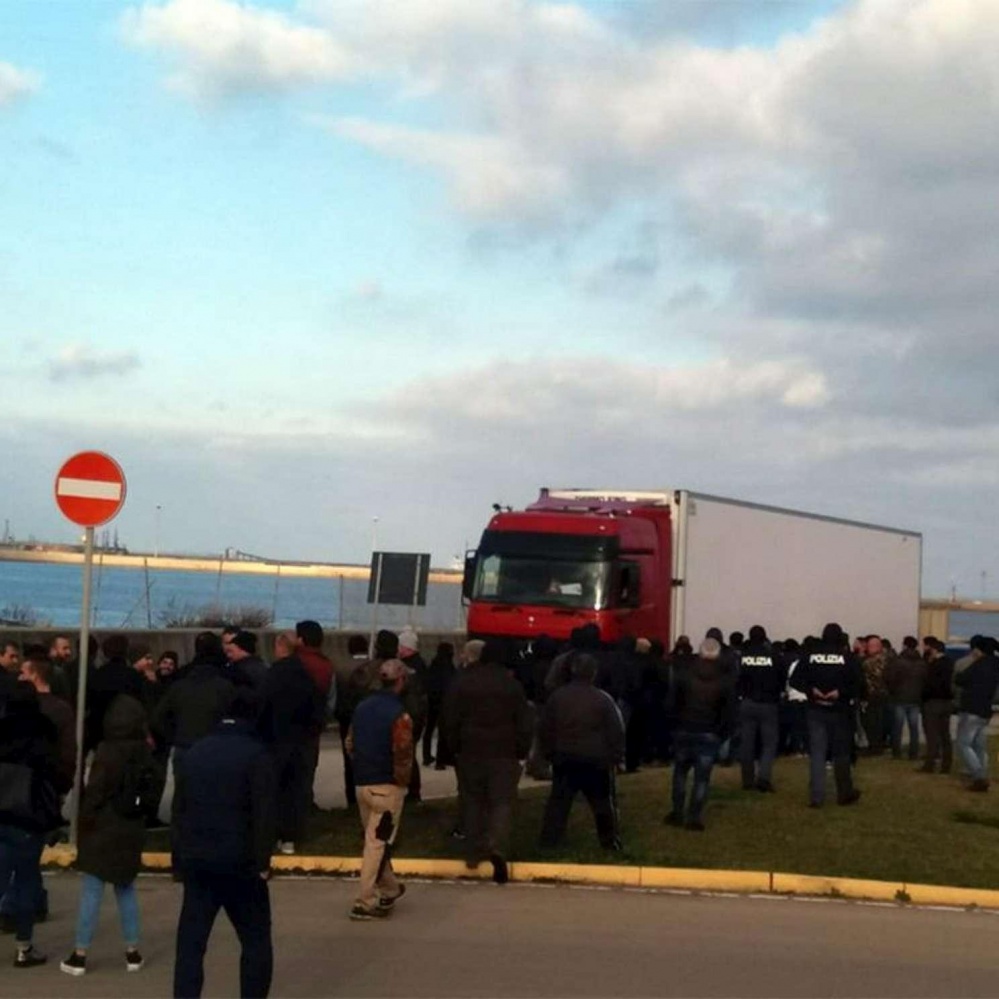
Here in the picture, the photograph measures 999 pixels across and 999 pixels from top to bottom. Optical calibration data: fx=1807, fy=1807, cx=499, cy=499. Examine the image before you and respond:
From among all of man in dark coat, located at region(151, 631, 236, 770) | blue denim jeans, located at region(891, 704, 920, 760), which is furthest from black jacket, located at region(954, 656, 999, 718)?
man in dark coat, located at region(151, 631, 236, 770)

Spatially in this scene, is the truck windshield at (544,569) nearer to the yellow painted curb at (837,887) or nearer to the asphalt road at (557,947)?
the yellow painted curb at (837,887)

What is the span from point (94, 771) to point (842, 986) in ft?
14.5

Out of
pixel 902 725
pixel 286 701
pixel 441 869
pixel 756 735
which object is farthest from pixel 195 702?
pixel 902 725

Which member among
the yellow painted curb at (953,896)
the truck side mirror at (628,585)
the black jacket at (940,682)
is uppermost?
the truck side mirror at (628,585)

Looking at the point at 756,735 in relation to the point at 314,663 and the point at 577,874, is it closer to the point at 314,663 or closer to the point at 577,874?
the point at 577,874

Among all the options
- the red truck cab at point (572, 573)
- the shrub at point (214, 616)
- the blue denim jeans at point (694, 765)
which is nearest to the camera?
the blue denim jeans at point (694, 765)

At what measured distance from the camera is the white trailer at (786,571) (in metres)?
27.1

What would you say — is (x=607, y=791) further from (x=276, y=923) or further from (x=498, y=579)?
(x=498, y=579)

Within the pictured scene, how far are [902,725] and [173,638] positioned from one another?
33.8 feet

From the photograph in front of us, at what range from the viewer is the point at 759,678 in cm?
1920

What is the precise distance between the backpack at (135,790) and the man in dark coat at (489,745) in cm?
380

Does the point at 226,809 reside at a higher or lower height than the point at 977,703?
lower

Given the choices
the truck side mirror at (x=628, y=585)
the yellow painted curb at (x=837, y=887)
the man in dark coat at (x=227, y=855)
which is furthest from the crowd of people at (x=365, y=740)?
the truck side mirror at (x=628, y=585)

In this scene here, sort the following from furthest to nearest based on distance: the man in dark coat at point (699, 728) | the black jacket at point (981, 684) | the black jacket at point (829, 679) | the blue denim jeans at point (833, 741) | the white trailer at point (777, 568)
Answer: the white trailer at point (777, 568) → the black jacket at point (981, 684) → the black jacket at point (829, 679) → the blue denim jeans at point (833, 741) → the man in dark coat at point (699, 728)
